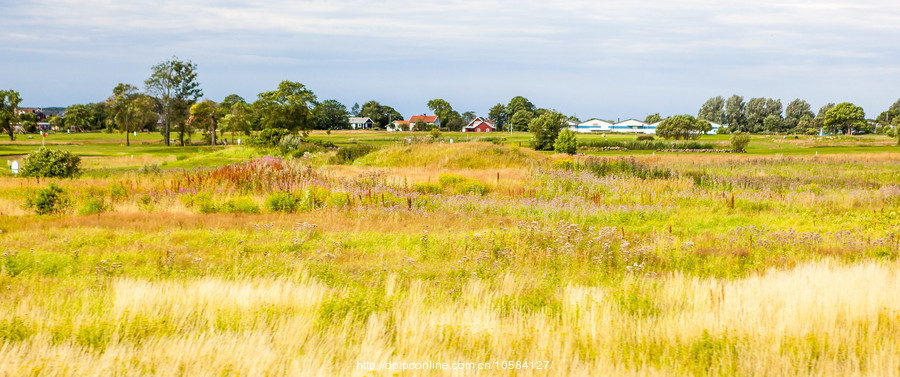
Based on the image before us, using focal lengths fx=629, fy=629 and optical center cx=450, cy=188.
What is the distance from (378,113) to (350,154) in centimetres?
13607

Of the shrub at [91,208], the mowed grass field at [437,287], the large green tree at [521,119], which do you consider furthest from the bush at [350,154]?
the large green tree at [521,119]

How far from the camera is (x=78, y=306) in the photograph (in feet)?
22.3

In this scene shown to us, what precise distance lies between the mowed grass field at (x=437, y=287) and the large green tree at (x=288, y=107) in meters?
39.9

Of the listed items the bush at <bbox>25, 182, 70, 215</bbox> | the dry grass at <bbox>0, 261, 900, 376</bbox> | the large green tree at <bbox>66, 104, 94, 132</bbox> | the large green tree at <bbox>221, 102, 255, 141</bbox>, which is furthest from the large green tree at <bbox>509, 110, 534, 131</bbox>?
the dry grass at <bbox>0, 261, 900, 376</bbox>

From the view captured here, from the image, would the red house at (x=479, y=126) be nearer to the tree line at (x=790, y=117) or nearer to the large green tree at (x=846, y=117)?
the tree line at (x=790, y=117)

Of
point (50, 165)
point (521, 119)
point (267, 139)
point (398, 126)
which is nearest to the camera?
point (50, 165)

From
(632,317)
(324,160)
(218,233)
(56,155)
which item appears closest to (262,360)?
(632,317)

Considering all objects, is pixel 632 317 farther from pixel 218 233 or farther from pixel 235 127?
pixel 235 127

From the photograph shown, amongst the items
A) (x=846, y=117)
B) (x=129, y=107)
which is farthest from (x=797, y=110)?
(x=129, y=107)

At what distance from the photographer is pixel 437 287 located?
8.24 m

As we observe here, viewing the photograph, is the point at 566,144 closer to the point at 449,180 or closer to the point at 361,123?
the point at 449,180

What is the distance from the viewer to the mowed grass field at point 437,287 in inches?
222

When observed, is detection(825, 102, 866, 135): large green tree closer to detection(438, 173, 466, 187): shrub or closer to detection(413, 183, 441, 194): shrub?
detection(438, 173, 466, 187): shrub

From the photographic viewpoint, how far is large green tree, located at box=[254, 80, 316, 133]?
56291mm
